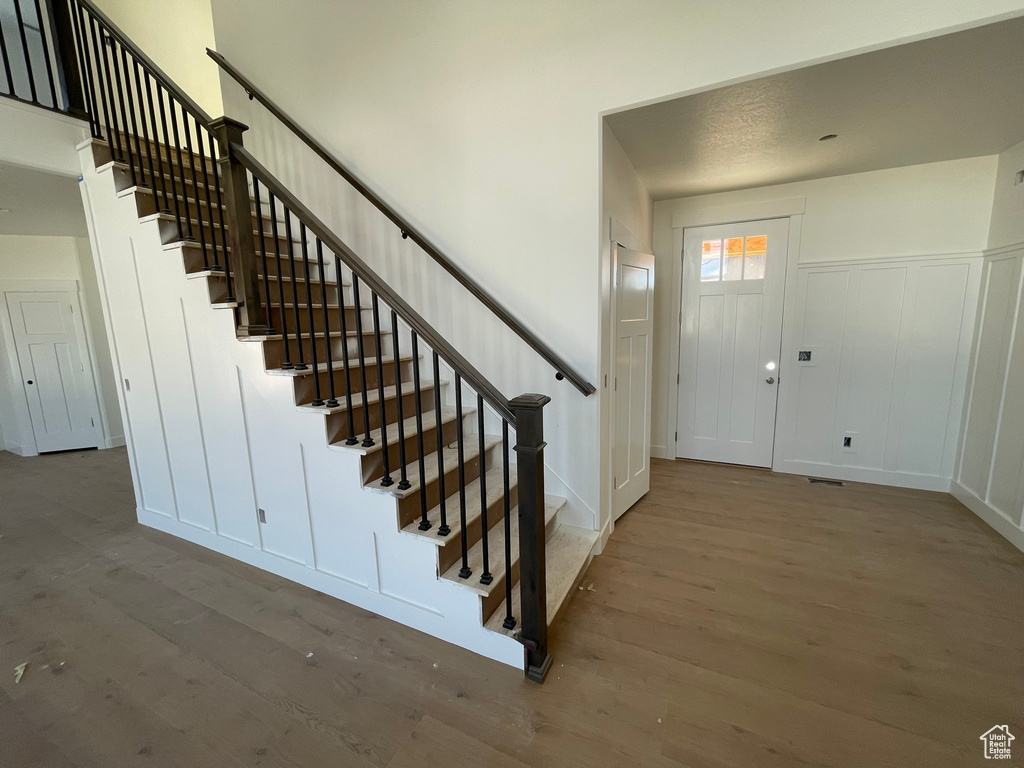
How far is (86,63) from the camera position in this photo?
2.58 meters

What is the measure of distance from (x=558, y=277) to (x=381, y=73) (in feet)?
6.04

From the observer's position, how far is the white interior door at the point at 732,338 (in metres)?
3.62

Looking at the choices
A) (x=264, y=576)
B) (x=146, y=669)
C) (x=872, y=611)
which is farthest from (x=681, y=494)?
(x=146, y=669)

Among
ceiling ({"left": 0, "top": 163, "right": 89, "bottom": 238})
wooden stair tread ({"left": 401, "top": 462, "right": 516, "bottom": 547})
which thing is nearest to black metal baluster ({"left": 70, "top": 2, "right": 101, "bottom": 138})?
ceiling ({"left": 0, "top": 163, "right": 89, "bottom": 238})

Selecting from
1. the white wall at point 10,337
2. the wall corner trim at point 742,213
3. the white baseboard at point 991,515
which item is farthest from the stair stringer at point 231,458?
the wall corner trim at point 742,213

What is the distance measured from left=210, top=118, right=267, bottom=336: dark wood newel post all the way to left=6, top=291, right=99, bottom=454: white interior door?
436cm

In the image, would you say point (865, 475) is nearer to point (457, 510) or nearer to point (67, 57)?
point (457, 510)

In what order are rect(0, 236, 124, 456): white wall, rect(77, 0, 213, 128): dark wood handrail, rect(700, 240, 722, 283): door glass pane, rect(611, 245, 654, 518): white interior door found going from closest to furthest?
rect(77, 0, 213, 128): dark wood handrail
rect(611, 245, 654, 518): white interior door
rect(700, 240, 722, 283): door glass pane
rect(0, 236, 124, 456): white wall

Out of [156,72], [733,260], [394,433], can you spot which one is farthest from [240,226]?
[733,260]

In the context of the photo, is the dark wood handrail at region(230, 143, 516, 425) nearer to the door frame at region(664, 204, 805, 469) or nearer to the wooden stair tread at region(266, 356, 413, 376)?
the wooden stair tread at region(266, 356, 413, 376)

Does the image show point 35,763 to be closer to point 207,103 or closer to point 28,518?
point 28,518

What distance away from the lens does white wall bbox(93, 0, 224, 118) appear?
151 inches

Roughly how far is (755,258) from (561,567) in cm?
315

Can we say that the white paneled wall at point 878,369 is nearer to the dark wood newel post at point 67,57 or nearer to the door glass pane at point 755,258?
the door glass pane at point 755,258
